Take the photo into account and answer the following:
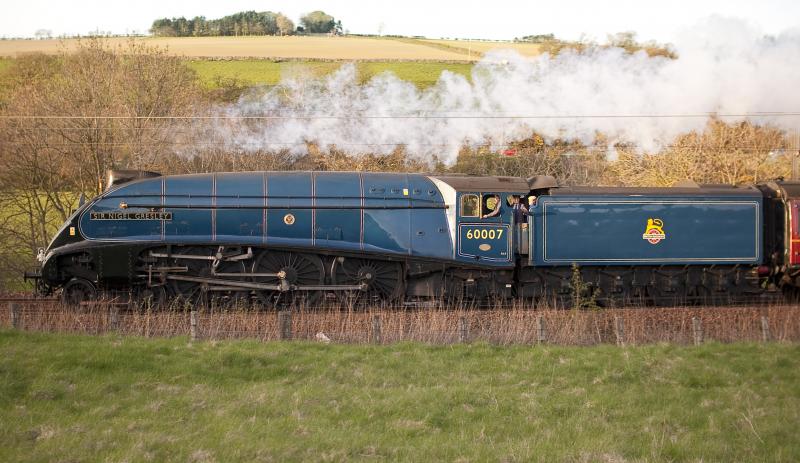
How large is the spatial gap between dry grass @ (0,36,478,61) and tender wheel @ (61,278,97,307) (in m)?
30.6

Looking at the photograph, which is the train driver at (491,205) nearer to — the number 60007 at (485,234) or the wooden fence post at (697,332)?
the number 60007 at (485,234)

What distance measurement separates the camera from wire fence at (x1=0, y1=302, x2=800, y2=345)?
14.2 meters

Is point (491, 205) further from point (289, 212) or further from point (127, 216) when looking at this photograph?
point (127, 216)

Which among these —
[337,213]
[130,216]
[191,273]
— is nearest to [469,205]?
[337,213]

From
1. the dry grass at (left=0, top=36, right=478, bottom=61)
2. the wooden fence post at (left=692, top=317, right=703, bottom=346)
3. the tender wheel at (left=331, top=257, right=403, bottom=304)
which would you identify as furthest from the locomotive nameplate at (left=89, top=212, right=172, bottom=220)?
the dry grass at (left=0, top=36, right=478, bottom=61)

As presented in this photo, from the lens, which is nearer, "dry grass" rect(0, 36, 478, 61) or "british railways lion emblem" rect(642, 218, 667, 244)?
"british railways lion emblem" rect(642, 218, 667, 244)

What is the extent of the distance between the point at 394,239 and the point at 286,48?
37286mm

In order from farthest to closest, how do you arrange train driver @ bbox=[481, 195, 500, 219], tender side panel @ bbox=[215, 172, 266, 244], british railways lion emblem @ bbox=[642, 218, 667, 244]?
british railways lion emblem @ bbox=[642, 218, 667, 244], train driver @ bbox=[481, 195, 500, 219], tender side panel @ bbox=[215, 172, 266, 244]

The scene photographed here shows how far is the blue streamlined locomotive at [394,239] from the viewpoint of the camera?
1728 cm

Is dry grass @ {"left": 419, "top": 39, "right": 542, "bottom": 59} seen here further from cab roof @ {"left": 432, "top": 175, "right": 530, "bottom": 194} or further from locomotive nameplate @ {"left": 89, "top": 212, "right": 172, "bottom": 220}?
locomotive nameplate @ {"left": 89, "top": 212, "right": 172, "bottom": 220}

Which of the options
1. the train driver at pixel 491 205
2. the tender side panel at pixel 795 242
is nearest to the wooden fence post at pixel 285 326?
the train driver at pixel 491 205

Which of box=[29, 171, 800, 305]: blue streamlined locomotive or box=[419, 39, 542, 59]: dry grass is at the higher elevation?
box=[419, 39, 542, 59]: dry grass

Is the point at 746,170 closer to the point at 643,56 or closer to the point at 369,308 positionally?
the point at 643,56

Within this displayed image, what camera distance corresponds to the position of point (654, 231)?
19.0 meters
